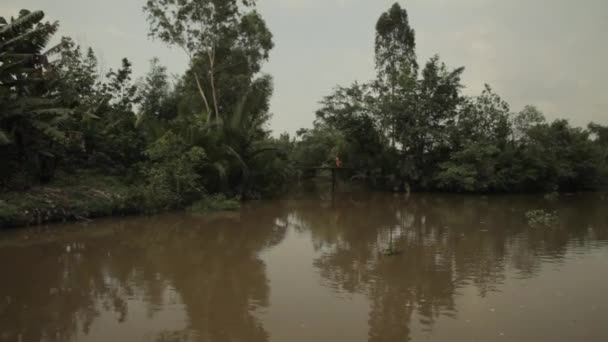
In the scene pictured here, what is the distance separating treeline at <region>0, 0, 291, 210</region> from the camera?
10.9 metres

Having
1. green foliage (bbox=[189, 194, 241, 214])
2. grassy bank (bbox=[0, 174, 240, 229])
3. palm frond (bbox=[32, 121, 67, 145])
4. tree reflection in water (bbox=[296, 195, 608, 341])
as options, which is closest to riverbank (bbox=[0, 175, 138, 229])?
grassy bank (bbox=[0, 174, 240, 229])

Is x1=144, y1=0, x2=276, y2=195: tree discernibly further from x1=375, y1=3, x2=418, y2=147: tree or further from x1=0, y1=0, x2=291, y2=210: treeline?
x1=375, y1=3, x2=418, y2=147: tree

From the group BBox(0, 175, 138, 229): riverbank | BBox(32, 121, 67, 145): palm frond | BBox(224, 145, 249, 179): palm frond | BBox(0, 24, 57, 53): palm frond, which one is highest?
BBox(0, 24, 57, 53): palm frond

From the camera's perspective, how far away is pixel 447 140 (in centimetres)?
2148

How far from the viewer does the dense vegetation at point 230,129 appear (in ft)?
37.4

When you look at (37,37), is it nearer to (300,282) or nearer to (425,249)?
(300,282)

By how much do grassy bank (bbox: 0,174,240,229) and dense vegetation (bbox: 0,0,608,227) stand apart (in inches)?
4.4

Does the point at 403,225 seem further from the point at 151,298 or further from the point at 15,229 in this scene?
the point at 15,229

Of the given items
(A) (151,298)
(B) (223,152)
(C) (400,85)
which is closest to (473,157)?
(C) (400,85)

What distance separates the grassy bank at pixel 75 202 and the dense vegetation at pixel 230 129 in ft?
0.36

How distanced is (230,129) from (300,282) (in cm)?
1031

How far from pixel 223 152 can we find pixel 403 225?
6944 millimetres

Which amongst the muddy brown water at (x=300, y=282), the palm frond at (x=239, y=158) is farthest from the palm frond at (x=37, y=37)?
the palm frond at (x=239, y=158)

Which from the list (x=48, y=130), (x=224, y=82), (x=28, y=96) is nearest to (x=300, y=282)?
(x=48, y=130)
